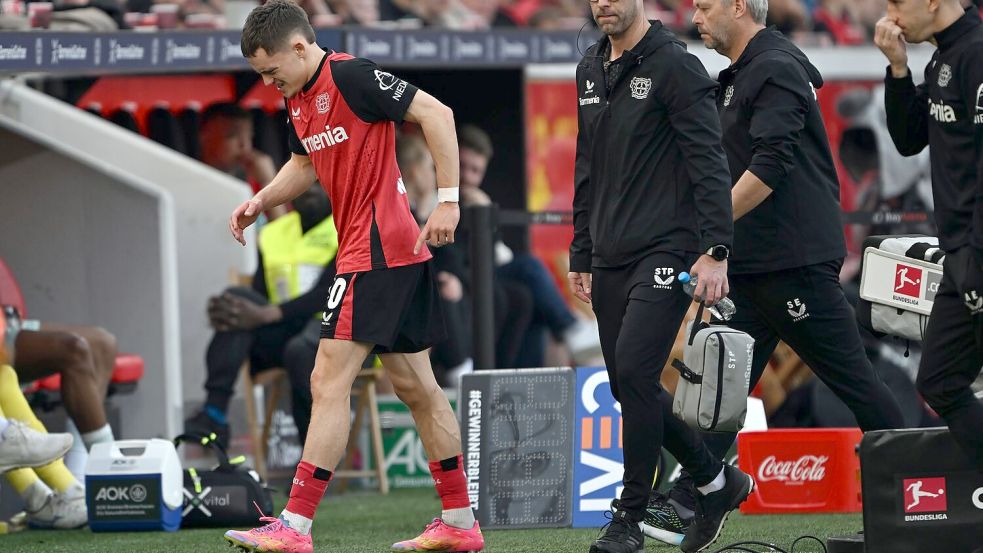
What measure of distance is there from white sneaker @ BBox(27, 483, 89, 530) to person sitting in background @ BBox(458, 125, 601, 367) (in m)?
4.00

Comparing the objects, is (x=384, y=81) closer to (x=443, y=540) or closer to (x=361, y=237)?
(x=361, y=237)

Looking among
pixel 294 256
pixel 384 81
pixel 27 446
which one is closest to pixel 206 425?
pixel 294 256

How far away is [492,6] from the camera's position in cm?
1295

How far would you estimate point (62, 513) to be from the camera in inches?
285

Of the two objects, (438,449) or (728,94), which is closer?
(438,449)

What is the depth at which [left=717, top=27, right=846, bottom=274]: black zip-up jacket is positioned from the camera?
17.7 feet

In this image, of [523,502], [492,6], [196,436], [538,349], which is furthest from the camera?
[492,6]

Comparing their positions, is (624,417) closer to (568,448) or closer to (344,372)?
(344,372)

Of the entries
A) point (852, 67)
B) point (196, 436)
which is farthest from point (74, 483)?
point (852, 67)

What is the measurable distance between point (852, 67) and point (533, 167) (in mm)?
2317

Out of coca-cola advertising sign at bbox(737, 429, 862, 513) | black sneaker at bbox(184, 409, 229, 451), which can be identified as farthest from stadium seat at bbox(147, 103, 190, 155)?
coca-cola advertising sign at bbox(737, 429, 862, 513)

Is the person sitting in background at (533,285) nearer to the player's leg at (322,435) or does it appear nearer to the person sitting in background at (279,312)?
the person sitting in background at (279,312)

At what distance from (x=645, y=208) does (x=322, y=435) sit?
1234 mm

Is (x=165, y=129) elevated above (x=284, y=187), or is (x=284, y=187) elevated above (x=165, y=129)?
(x=165, y=129)
